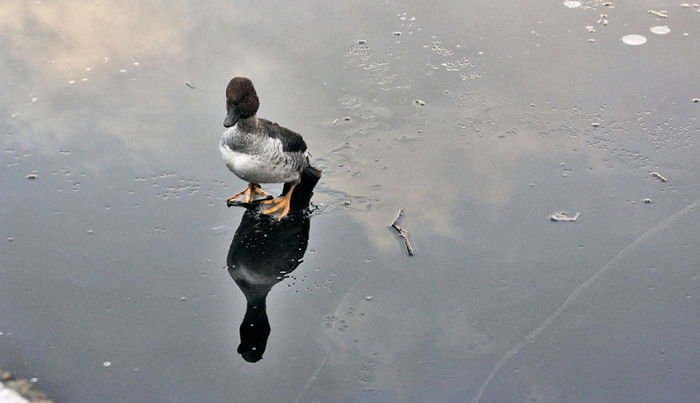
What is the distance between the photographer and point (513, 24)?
798 cm

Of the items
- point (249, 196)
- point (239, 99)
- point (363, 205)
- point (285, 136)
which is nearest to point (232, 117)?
point (239, 99)

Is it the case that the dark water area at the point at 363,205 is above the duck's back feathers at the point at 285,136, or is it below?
below

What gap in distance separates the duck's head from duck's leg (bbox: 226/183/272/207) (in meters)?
0.71

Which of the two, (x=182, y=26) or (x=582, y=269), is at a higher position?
(x=182, y=26)

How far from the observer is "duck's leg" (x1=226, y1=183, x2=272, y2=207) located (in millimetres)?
6012

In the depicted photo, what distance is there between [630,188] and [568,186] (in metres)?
0.42

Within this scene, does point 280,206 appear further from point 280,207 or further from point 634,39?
point 634,39

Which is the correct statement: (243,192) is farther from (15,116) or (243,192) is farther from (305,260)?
(15,116)

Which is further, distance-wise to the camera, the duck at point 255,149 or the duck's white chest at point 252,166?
the duck's white chest at point 252,166

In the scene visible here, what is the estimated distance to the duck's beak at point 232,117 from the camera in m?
5.38

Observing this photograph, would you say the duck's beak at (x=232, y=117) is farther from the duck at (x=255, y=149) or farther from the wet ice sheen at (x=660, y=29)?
the wet ice sheen at (x=660, y=29)

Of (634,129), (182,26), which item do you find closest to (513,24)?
(634,129)

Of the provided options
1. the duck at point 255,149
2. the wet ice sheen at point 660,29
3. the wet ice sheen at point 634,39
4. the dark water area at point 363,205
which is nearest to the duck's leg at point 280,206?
the duck at point 255,149

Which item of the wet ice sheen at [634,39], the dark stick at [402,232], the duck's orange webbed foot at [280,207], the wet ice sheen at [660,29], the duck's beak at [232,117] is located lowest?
the wet ice sheen at [660,29]
